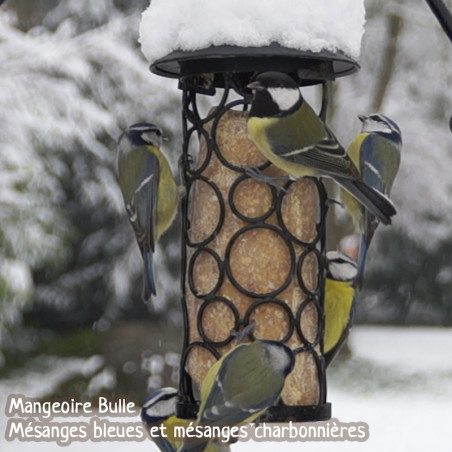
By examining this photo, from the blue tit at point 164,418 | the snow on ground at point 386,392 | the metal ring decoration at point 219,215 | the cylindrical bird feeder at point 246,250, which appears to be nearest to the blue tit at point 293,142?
the cylindrical bird feeder at point 246,250

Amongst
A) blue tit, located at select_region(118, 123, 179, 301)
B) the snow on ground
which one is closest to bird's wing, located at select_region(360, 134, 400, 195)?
blue tit, located at select_region(118, 123, 179, 301)

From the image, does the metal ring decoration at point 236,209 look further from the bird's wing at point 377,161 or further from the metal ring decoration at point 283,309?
the bird's wing at point 377,161

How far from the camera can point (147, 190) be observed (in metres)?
2.63

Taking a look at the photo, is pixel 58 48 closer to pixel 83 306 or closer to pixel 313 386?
pixel 83 306

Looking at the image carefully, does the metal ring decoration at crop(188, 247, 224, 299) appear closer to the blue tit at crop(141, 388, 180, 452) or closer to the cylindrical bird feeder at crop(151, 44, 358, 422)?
the cylindrical bird feeder at crop(151, 44, 358, 422)

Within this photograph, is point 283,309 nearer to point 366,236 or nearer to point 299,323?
point 299,323

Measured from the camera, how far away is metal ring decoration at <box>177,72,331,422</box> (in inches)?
94.9

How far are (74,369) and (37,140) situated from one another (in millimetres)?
2533

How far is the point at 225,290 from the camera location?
246 cm

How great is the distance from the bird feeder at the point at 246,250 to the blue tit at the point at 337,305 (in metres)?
0.05

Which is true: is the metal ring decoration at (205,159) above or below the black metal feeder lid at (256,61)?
below

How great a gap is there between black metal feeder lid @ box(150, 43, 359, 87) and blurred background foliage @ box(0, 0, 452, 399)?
3714 mm

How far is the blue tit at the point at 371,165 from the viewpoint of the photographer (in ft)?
8.52

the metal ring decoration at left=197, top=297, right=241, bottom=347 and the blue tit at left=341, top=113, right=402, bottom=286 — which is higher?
the blue tit at left=341, top=113, right=402, bottom=286
